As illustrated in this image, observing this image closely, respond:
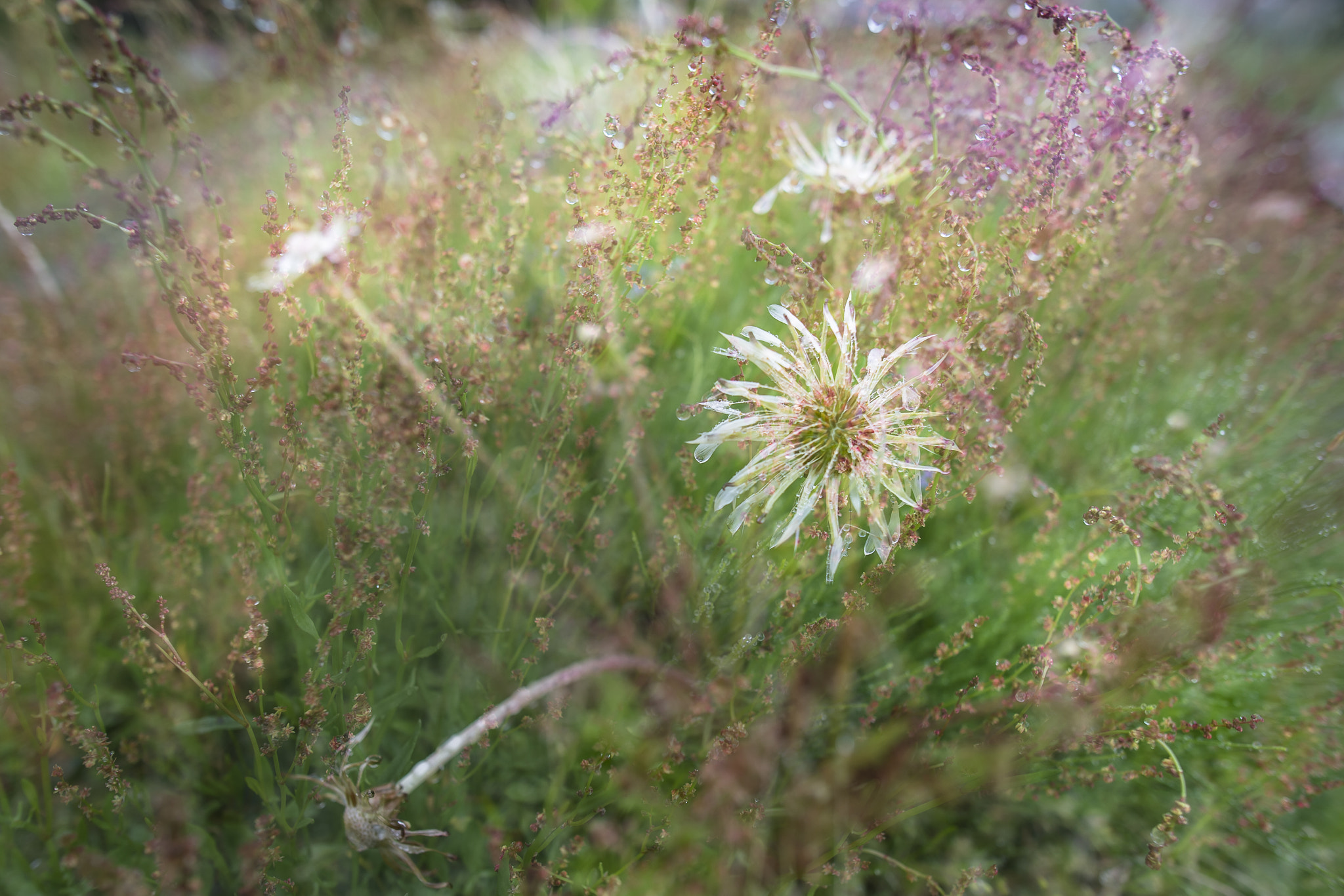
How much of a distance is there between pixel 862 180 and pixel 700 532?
1257mm

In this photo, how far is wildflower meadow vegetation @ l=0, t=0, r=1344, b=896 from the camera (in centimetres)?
120

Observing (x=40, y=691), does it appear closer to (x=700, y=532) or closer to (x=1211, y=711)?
(x=700, y=532)

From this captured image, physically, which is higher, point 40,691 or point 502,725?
point 40,691

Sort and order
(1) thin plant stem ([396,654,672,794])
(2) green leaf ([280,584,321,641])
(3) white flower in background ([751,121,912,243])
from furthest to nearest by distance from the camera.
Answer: (3) white flower in background ([751,121,912,243]) < (2) green leaf ([280,584,321,641]) < (1) thin plant stem ([396,654,672,794])

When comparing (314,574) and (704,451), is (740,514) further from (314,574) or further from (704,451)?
(314,574)

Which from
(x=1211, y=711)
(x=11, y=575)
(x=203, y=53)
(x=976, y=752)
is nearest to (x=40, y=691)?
(x=11, y=575)

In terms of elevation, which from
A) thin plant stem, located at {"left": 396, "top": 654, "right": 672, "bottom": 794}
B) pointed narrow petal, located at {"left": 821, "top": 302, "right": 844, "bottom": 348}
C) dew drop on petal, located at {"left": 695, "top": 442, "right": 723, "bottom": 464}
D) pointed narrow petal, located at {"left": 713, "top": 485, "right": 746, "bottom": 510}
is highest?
pointed narrow petal, located at {"left": 821, "top": 302, "right": 844, "bottom": 348}

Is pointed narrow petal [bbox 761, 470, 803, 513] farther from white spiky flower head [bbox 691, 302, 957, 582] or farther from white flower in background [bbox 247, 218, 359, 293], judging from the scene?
white flower in background [bbox 247, 218, 359, 293]

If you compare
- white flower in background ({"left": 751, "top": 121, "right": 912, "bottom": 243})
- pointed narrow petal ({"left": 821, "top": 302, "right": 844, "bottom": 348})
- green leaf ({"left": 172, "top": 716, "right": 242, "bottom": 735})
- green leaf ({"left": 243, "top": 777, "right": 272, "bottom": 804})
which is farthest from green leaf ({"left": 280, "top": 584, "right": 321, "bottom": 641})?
white flower in background ({"left": 751, "top": 121, "right": 912, "bottom": 243})

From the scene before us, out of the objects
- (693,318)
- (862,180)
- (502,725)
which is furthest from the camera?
(693,318)

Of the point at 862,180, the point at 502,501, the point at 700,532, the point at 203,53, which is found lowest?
the point at 502,501

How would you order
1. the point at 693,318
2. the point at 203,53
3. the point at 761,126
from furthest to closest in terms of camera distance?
the point at 203,53, the point at 761,126, the point at 693,318

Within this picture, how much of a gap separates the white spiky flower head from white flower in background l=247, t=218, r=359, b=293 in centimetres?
61

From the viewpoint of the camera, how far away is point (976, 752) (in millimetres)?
1325
